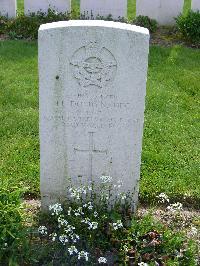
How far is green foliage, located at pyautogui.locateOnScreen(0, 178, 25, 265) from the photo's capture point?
426cm

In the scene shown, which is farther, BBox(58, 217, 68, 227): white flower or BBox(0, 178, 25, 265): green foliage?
BBox(58, 217, 68, 227): white flower

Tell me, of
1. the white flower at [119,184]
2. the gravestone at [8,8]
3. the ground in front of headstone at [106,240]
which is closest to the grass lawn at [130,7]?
the gravestone at [8,8]

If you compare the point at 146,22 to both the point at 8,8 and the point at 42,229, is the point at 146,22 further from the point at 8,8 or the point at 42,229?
the point at 42,229

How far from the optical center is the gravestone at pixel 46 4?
31.9ft

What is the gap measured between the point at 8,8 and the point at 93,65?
582 cm

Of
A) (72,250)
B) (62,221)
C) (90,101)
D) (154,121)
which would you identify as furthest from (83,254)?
(154,121)

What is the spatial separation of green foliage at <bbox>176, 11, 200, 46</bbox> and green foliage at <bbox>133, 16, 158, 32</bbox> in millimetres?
489

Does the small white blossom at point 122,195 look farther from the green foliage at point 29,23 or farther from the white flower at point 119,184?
the green foliage at point 29,23

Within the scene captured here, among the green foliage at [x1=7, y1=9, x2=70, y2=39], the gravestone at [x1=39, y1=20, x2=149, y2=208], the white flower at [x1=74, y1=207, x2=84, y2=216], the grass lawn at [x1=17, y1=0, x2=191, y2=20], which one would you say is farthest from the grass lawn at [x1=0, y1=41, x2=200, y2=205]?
the grass lawn at [x1=17, y1=0, x2=191, y2=20]

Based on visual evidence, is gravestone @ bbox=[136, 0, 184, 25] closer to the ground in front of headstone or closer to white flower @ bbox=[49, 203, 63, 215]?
the ground in front of headstone

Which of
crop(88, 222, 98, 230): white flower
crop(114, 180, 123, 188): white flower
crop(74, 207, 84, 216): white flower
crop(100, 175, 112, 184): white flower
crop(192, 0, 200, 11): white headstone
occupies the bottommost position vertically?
crop(88, 222, 98, 230): white flower

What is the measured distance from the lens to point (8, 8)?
9.77 meters

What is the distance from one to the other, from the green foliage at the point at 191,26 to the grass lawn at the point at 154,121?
1.25 ft

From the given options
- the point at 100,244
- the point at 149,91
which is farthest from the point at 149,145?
the point at 100,244
